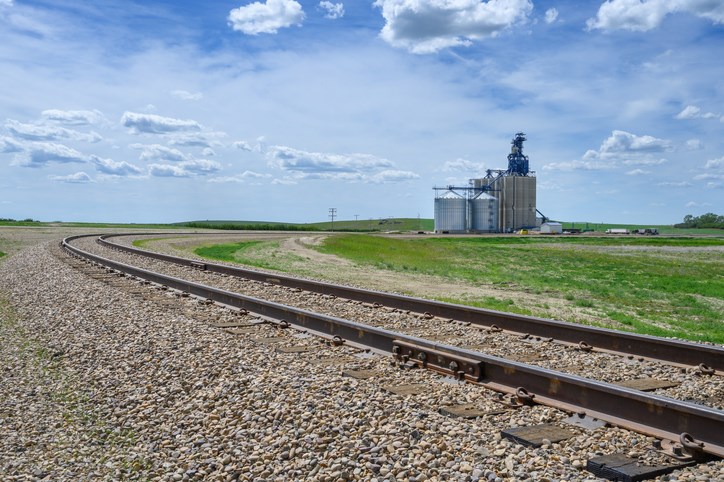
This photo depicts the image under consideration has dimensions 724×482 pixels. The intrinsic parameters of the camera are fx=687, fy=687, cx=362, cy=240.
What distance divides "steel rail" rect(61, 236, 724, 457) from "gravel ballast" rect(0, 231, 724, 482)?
0.20 meters

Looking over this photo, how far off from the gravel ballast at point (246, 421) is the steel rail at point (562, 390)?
0.67 ft

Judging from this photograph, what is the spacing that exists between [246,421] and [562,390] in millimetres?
3020

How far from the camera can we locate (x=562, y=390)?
6613 millimetres

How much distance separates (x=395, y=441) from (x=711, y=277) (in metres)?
32.6

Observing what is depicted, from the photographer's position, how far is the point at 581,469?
5.11m

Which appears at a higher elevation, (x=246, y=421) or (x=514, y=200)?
(x=514, y=200)

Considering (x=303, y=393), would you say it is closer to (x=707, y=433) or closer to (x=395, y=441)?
(x=395, y=441)

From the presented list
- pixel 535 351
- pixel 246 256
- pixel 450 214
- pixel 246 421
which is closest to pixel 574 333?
pixel 535 351

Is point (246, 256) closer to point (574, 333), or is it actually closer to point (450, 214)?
point (574, 333)

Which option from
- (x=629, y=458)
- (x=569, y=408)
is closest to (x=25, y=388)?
(x=569, y=408)

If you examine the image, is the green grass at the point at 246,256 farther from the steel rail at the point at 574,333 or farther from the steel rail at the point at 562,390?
the steel rail at the point at 562,390

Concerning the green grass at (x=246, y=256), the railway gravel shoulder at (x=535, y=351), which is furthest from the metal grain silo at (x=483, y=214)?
the railway gravel shoulder at (x=535, y=351)

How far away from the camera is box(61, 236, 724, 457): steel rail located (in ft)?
17.8

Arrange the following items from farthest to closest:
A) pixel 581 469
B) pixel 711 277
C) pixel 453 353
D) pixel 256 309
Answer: pixel 711 277, pixel 256 309, pixel 453 353, pixel 581 469
